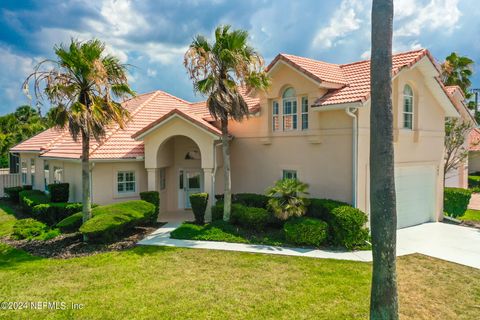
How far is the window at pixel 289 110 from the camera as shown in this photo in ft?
53.5

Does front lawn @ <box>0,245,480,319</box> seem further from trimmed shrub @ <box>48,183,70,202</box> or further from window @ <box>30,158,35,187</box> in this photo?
window @ <box>30,158,35,187</box>

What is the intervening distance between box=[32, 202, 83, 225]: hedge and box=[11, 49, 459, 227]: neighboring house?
1.09 meters

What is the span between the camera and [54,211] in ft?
56.0

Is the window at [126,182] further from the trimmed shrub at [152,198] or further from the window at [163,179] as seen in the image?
the trimmed shrub at [152,198]

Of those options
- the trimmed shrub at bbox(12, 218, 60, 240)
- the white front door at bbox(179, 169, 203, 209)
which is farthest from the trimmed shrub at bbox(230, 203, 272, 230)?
the trimmed shrub at bbox(12, 218, 60, 240)

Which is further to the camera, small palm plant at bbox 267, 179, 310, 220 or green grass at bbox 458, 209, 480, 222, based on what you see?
green grass at bbox 458, 209, 480, 222

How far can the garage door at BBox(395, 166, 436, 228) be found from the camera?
16.3 metres

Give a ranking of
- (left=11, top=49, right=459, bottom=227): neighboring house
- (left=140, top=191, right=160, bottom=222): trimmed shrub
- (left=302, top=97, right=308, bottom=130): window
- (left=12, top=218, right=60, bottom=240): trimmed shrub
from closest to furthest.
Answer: (left=11, top=49, right=459, bottom=227): neighboring house, (left=12, top=218, right=60, bottom=240): trimmed shrub, (left=302, top=97, right=308, bottom=130): window, (left=140, top=191, right=160, bottom=222): trimmed shrub

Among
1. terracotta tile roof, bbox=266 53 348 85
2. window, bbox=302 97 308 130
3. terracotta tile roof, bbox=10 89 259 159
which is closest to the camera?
terracotta tile roof, bbox=266 53 348 85

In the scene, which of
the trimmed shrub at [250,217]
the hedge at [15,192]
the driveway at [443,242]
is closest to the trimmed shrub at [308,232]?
the trimmed shrub at [250,217]

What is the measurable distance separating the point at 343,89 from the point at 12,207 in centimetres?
2375

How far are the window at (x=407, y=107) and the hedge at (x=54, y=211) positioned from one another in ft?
54.4

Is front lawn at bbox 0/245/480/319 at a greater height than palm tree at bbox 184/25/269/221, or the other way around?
palm tree at bbox 184/25/269/221

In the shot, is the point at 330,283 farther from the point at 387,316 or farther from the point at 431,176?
the point at 431,176
